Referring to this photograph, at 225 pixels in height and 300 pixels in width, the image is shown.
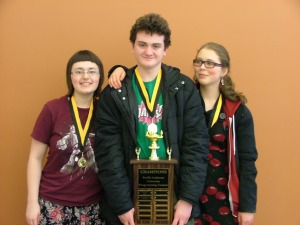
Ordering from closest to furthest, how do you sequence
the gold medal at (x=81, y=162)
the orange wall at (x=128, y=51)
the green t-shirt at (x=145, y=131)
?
the green t-shirt at (x=145, y=131), the gold medal at (x=81, y=162), the orange wall at (x=128, y=51)

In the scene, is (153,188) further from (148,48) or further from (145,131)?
(148,48)

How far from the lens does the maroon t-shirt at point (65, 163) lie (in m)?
1.93

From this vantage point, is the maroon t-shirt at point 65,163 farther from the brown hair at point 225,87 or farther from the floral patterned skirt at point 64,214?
the brown hair at point 225,87

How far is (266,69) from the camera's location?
2.47 metres

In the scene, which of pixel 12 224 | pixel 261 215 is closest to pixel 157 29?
pixel 261 215

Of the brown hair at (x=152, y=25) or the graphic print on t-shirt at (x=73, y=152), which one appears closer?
the brown hair at (x=152, y=25)

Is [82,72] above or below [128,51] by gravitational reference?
below

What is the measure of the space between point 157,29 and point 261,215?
180cm

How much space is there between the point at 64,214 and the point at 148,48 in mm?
1134

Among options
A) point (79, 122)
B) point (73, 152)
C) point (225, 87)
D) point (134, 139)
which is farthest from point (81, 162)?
point (225, 87)

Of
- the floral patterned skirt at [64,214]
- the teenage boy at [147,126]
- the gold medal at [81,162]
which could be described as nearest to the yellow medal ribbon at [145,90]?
the teenage boy at [147,126]

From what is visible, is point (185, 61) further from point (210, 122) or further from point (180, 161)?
point (180, 161)

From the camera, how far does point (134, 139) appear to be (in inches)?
69.1

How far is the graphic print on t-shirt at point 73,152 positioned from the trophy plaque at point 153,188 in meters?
0.36
